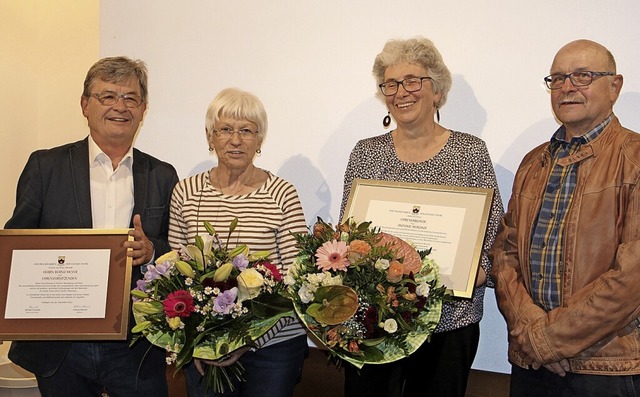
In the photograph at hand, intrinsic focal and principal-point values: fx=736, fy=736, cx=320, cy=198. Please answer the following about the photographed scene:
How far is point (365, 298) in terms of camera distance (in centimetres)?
239

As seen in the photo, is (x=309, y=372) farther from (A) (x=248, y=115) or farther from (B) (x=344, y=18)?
(B) (x=344, y=18)

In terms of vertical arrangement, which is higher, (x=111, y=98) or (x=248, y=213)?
(x=111, y=98)

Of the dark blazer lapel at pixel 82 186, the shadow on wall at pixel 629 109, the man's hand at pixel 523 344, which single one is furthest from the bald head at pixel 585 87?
the dark blazer lapel at pixel 82 186

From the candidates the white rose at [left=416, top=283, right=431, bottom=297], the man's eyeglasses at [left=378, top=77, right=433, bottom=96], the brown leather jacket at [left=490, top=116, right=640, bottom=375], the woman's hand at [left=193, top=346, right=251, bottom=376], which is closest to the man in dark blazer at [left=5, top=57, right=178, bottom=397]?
the woman's hand at [left=193, top=346, right=251, bottom=376]

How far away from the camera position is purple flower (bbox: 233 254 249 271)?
101 inches

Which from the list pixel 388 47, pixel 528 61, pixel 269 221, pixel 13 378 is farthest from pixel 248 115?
pixel 13 378

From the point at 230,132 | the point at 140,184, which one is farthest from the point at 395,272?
the point at 140,184

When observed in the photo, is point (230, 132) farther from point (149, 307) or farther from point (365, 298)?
point (365, 298)

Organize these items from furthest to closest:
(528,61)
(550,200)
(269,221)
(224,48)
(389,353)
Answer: (224,48) < (528,61) < (269,221) < (550,200) < (389,353)

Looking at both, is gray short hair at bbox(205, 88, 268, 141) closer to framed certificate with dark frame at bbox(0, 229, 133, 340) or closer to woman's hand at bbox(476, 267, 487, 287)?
framed certificate with dark frame at bbox(0, 229, 133, 340)

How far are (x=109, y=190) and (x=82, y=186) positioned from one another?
0.11m

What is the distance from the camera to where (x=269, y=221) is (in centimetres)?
288

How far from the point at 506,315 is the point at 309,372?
1396 mm

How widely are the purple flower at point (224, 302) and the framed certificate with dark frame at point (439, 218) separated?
2.09ft
